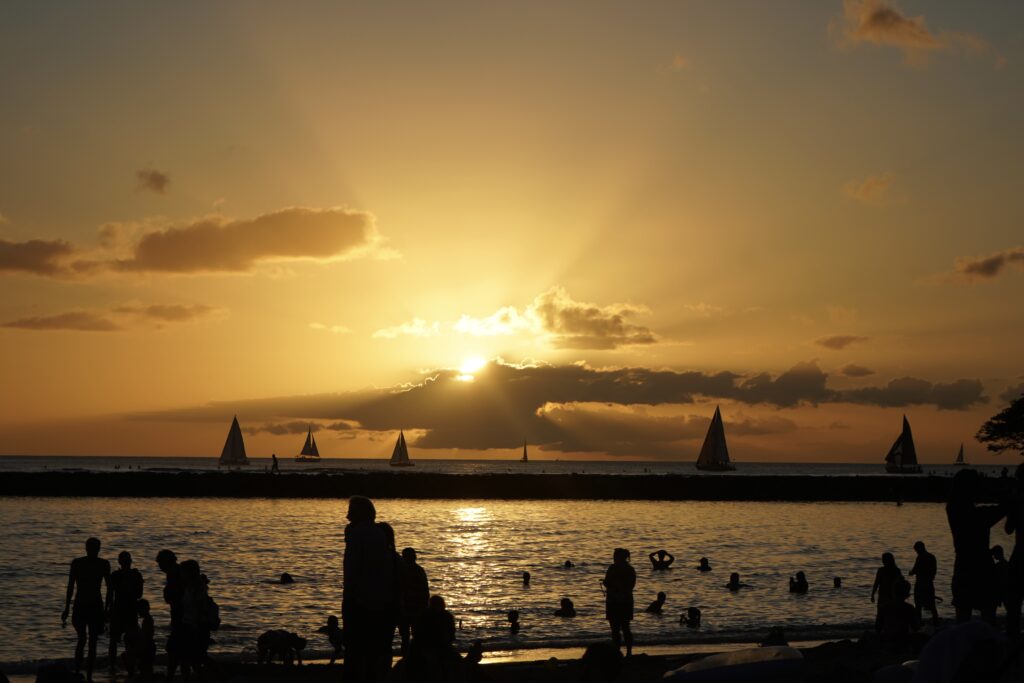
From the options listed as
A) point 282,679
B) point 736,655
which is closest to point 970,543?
point 736,655

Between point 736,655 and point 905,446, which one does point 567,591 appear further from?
point 905,446

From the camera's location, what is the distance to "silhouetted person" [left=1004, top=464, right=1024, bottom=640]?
11938mm

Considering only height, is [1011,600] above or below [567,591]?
above

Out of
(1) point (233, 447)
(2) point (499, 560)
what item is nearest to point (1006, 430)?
(2) point (499, 560)

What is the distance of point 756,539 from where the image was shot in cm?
6147

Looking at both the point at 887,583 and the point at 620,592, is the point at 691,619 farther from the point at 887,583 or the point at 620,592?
the point at 620,592

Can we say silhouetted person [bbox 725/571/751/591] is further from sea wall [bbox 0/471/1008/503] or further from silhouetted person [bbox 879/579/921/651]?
sea wall [bbox 0/471/1008/503]

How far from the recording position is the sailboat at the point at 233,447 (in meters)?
161

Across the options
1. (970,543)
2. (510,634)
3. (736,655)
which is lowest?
(510,634)

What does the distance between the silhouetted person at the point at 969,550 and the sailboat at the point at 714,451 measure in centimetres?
13224

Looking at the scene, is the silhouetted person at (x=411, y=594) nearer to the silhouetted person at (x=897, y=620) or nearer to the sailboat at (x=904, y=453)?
the silhouetted person at (x=897, y=620)

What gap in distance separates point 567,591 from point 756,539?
28219 millimetres

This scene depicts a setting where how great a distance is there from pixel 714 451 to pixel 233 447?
73.4m

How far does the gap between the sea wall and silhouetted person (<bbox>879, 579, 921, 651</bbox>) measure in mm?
93113
